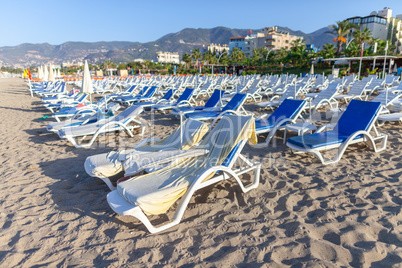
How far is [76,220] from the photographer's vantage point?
252 centimetres

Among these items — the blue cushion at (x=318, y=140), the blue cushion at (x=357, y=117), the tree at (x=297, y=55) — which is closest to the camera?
the blue cushion at (x=318, y=140)

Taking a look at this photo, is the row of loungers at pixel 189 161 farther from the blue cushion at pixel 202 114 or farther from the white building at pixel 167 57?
the white building at pixel 167 57

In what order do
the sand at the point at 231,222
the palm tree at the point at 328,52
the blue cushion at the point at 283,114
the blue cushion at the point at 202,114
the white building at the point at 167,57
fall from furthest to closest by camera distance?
the white building at the point at 167,57 < the palm tree at the point at 328,52 < the blue cushion at the point at 202,114 < the blue cushion at the point at 283,114 < the sand at the point at 231,222

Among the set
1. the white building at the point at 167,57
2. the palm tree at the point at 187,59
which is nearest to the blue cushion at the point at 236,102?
the palm tree at the point at 187,59

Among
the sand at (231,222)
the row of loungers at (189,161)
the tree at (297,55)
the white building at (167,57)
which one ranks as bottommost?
the sand at (231,222)

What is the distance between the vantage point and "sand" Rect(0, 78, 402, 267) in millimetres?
1977

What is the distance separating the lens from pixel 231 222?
2.43m

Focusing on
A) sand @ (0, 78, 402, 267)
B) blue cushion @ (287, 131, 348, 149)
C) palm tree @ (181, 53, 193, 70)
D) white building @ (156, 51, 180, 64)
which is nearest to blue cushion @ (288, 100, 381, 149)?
blue cushion @ (287, 131, 348, 149)

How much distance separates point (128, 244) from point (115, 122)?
3.21m

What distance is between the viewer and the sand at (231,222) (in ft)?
6.48

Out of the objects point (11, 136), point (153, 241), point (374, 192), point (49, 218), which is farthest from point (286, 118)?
point (11, 136)

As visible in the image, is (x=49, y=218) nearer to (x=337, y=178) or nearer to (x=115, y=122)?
(x=115, y=122)

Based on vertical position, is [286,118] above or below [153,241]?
above

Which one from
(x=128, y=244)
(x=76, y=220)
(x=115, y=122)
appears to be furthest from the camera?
(x=115, y=122)
